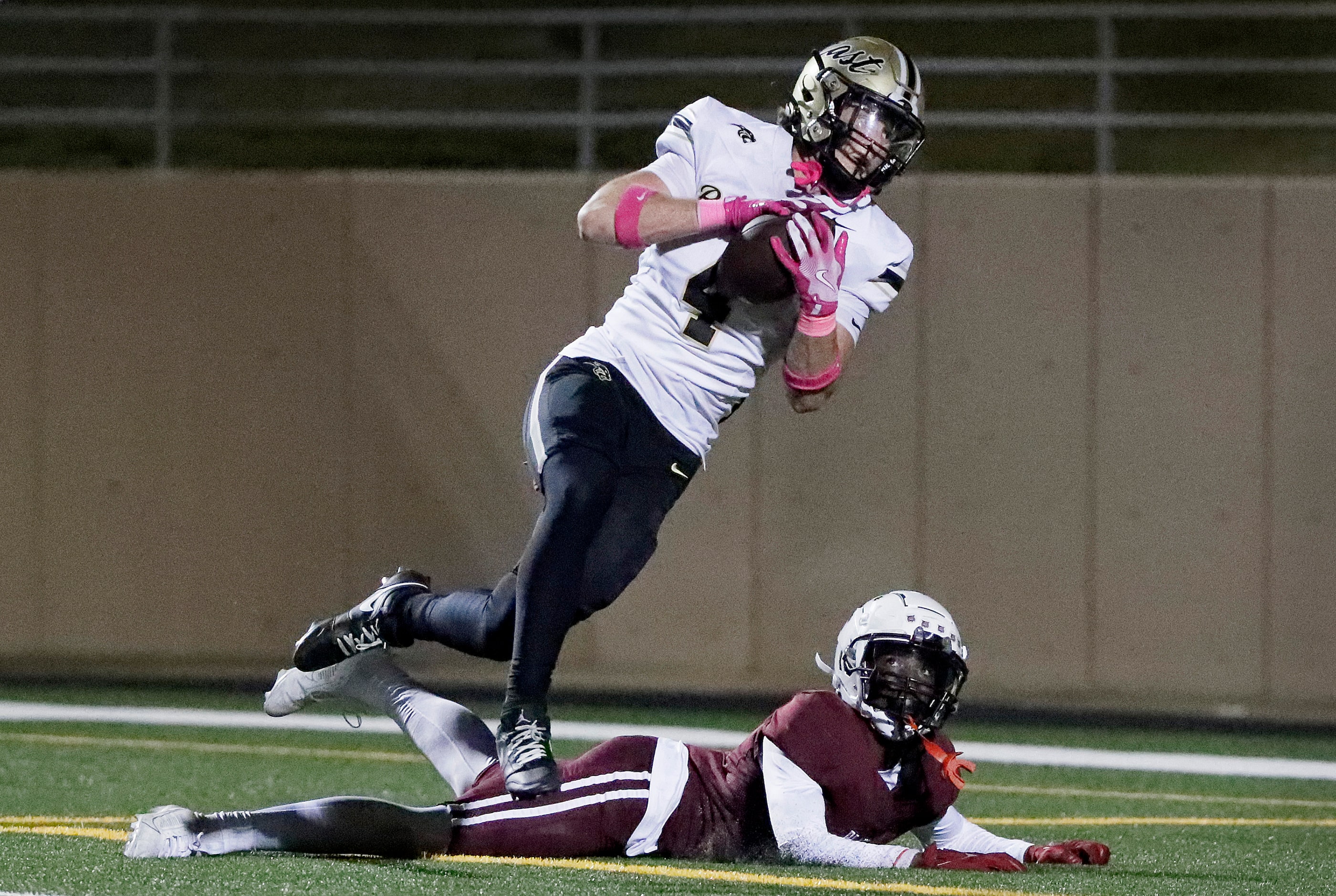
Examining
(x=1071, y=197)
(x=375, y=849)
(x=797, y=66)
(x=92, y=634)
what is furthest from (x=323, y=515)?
(x=375, y=849)

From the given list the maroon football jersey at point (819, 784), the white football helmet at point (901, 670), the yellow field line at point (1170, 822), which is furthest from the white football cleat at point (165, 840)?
the yellow field line at point (1170, 822)

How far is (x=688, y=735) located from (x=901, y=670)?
3.88 metres

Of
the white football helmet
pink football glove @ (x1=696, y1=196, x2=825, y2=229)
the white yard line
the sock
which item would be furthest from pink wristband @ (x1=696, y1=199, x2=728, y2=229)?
the white yard line

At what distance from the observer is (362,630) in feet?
17.7

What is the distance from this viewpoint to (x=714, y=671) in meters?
10.4

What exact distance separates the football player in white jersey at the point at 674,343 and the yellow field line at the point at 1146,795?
2.70 m

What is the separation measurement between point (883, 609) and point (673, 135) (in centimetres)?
133

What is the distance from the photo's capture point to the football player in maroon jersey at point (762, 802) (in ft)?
16.1

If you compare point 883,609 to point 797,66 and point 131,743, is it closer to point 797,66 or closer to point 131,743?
point 131,743

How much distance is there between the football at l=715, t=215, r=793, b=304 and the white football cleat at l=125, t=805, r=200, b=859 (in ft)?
6.15

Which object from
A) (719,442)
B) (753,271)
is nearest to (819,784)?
(753,271)

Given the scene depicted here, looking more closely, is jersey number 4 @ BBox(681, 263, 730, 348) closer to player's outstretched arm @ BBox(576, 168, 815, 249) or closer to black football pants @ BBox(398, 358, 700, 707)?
black football pants @ BBox(398, 358, 700, 707)

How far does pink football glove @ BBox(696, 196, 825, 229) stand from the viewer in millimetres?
4648

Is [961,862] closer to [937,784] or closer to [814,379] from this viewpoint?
[937,784]
